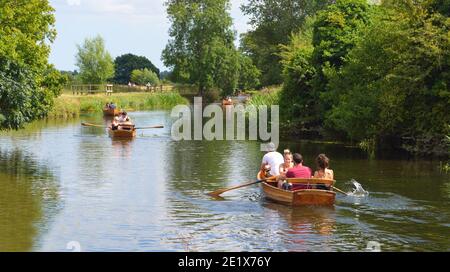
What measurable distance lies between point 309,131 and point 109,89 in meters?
55.2

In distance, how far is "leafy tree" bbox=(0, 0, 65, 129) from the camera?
32.0 metres

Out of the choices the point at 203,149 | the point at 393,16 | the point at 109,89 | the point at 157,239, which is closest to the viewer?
the point at 157,239

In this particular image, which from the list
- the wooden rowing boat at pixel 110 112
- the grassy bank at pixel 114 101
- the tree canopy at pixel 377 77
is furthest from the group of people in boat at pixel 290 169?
the wooden rowing boat at pixel 110 112

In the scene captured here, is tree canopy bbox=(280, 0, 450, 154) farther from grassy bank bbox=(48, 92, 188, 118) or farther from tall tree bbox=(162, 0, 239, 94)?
tall tree bbox=(162, 0, 239, 94)

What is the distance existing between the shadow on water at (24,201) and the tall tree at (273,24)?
196 feet

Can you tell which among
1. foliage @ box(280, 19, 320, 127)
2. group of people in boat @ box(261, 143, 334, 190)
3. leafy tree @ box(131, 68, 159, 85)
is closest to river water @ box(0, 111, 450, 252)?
group of people in boat @ box(261, 143, 334, 190)

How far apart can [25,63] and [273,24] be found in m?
62.2

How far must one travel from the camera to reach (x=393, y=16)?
1471 inches

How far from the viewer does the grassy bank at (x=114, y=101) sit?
7206 cm

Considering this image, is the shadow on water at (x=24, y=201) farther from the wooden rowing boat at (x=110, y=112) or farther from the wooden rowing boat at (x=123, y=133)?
the wooden rowing boat at (x=110, y=112)

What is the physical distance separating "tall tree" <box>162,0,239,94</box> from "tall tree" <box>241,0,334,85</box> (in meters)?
8.45
